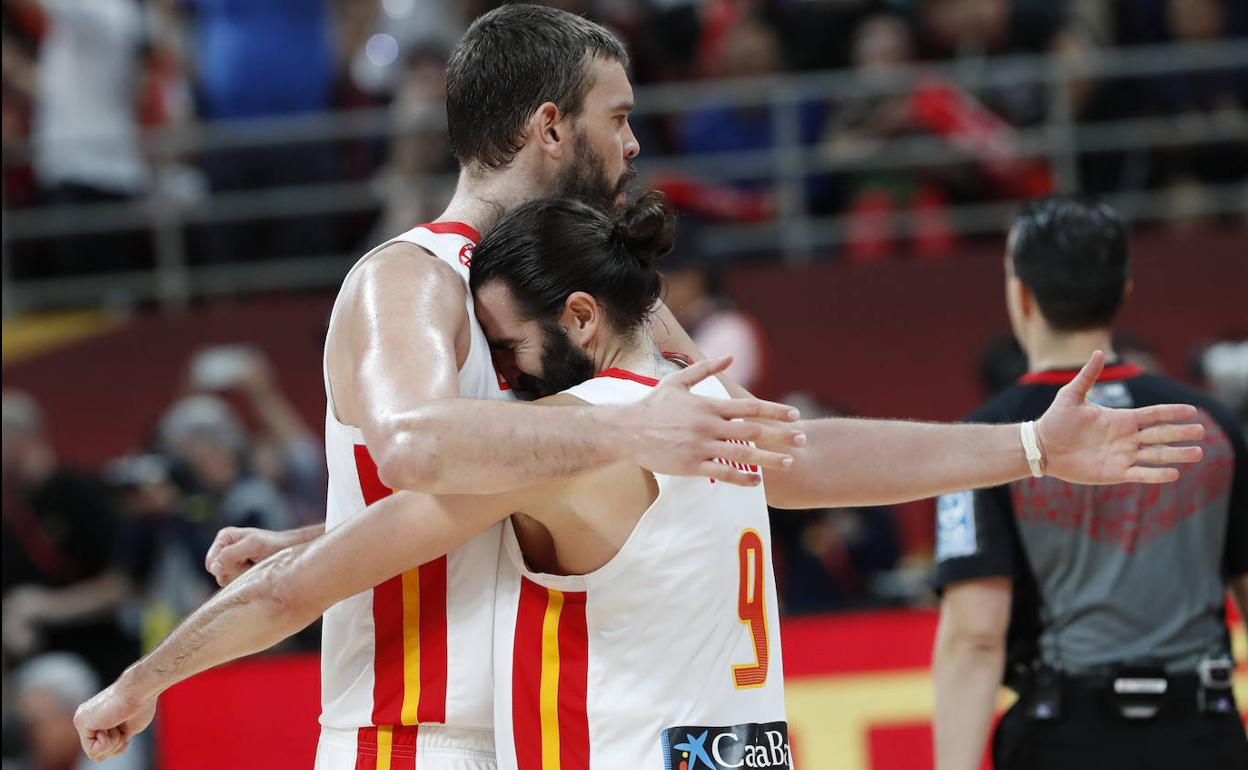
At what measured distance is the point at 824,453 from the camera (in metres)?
3.95

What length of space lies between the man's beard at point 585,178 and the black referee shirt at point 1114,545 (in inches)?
56.0

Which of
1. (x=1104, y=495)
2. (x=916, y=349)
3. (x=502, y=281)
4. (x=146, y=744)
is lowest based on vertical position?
(x=146, y=744)

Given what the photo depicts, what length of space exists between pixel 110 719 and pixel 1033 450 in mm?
2020

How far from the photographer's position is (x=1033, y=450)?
3.71 meters

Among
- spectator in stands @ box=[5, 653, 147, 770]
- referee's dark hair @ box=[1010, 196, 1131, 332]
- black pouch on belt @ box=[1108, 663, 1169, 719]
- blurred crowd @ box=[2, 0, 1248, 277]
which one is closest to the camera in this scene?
black pouch on belt @ box=[1108, 663, 1169, 719]

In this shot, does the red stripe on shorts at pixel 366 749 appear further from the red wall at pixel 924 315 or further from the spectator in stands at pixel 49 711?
the red wall at pixel 924 315

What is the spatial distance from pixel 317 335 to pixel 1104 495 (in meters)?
7.15

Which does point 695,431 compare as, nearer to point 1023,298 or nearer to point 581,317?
point 581,317

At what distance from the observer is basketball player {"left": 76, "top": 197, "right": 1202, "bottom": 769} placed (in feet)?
11.1

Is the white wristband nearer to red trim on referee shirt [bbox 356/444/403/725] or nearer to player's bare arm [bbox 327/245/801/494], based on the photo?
player's bare arm [bbox 327/245/801/494]

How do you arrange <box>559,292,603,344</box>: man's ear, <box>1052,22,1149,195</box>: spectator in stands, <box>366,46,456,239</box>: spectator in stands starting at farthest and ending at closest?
<box>1052,22,1149,195</box>: spectator in stands
<box>366,46,456,239</box>: spectator in stands
<box>559,292,603,344</box>: man's ear

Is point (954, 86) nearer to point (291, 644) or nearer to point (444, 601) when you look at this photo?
point (291, 644)

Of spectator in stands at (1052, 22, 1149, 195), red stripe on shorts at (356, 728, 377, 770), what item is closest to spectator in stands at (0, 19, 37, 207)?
spectator in stands at (1052, 22, 1149, 195)

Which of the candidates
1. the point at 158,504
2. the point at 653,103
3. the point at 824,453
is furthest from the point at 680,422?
the point at 653,103
